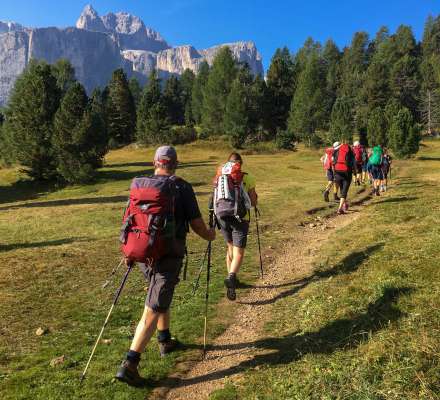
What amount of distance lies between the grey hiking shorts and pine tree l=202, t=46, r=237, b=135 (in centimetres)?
8532

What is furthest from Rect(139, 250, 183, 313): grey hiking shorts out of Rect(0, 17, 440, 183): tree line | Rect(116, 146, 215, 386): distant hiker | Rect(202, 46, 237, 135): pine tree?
Rect(202, 46, 237, 135): pine tree

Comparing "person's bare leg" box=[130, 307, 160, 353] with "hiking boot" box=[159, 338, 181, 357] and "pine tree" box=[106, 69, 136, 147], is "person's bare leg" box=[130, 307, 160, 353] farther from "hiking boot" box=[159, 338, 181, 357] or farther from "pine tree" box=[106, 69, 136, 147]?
"pine tree" box=[106, 69, 136, 147]

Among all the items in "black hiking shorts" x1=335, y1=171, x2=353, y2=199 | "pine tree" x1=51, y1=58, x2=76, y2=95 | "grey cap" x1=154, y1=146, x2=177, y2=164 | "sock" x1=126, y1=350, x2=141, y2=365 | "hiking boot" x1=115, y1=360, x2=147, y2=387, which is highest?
"pine tree" x1=51, y1=58, x2=76, y2=95

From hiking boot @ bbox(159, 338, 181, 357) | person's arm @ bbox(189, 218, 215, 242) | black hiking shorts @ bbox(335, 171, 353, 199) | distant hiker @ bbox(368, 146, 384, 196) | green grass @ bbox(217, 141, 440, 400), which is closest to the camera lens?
green grass @ bbox(217, 141, 440, 400)

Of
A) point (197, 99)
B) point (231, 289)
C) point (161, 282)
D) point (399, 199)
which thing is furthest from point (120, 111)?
point (161, 282)

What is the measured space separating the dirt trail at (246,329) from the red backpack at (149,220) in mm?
1976

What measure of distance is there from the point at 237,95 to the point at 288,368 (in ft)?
262

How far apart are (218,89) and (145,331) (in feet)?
291

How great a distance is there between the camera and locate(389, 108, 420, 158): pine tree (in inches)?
2280

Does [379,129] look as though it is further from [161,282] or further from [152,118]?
[161,282]

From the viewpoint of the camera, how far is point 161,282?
5508 millimetres

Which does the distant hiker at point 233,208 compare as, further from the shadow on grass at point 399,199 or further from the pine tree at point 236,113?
the pine tree at point 236,113

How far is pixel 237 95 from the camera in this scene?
81.8 m

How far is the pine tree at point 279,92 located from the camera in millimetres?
94875
